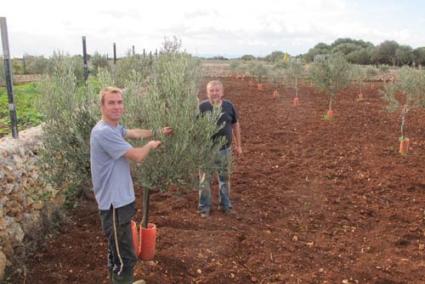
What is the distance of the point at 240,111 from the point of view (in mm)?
17062

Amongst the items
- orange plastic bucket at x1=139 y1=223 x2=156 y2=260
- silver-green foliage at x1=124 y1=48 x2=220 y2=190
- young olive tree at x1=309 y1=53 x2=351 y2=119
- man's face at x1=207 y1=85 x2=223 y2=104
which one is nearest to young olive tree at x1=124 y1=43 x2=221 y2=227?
silver-green foliage at x1=124 y1=48 x2=220 y2=190

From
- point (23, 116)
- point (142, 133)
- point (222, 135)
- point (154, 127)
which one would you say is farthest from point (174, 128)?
point (23, 116)

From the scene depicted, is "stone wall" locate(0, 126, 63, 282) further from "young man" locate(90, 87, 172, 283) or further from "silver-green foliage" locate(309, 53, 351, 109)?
"silver-green foliage" locate(309, 53, 351, 109)

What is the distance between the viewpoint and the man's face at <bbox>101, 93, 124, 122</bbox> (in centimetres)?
361

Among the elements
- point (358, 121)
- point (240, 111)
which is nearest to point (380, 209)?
point (358, 121)

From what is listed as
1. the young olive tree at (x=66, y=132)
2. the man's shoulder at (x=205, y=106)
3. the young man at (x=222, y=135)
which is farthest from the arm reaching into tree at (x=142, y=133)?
the man's shoulder at (x=205, y=106)

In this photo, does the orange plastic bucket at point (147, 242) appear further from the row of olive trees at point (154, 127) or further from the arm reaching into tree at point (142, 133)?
the arm reaching into tree at point (142, 133)

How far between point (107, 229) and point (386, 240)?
372 centimetres

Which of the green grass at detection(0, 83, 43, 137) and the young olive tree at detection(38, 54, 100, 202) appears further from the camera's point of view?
the green grass at detection(0, 83, 43, 137)

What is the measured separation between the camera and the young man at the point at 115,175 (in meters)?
3.53

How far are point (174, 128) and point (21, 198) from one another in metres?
2.13

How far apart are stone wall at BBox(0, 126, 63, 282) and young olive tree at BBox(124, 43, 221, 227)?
1506 millimetres

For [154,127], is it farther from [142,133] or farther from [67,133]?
[67,133]

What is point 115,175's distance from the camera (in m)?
3.67
